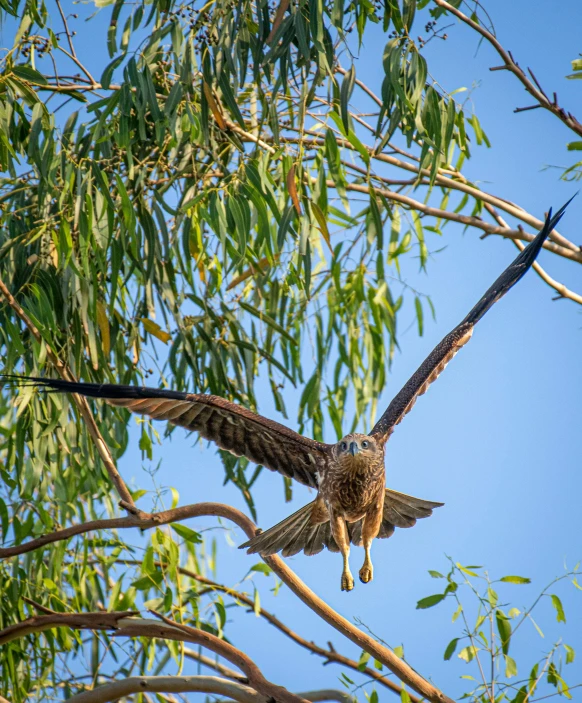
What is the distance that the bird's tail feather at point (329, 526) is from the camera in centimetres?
379

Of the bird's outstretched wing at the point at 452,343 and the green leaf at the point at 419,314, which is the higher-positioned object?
the green leaf at the point at 419,314

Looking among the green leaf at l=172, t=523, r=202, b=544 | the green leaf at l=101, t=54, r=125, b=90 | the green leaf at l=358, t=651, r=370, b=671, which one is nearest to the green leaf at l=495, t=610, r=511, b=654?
the green leaf at l=358, t=651, r=370, b=671

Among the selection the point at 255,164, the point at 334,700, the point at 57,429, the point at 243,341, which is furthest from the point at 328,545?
the point at 255,164

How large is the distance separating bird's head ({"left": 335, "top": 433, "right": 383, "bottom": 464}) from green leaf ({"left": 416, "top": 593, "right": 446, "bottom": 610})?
0.65 meters

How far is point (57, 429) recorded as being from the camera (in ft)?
13.3

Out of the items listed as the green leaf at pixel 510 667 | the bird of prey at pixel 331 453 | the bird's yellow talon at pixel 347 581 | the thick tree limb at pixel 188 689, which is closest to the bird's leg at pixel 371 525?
the bird of prey at pixel 331 453

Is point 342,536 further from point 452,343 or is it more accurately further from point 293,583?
point 452,343

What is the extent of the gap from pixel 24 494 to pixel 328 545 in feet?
3.88

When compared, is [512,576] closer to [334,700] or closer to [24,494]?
[334,700]

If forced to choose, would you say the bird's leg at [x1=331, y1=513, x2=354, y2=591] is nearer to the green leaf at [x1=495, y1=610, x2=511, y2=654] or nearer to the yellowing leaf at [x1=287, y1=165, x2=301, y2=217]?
the green leaf at [x1=495, y1=610, x2=511, y2=654]

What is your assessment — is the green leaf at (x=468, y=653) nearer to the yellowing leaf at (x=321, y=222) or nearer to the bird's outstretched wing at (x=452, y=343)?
the bird's outstretched wing at (x=452, y=343)

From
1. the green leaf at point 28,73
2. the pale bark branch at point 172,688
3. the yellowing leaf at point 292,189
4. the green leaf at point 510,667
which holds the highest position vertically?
the green leaf at point 28,73

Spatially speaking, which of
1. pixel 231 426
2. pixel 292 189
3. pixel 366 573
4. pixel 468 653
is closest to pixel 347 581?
pixel 366 573

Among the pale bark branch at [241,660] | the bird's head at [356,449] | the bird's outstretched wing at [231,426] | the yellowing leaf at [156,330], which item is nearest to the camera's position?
the pale bark branch at [241,660]
